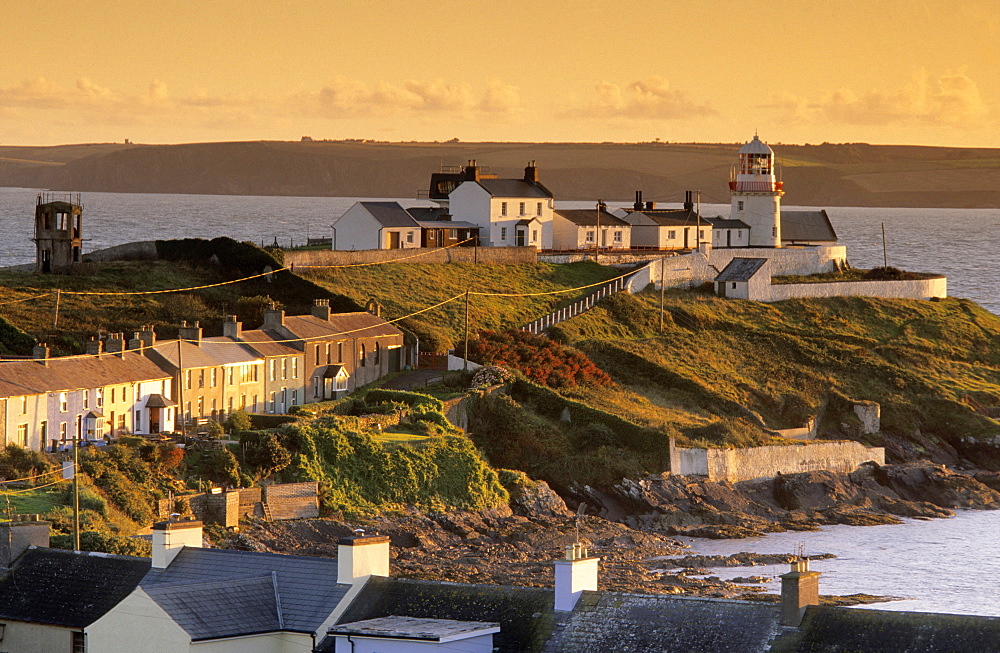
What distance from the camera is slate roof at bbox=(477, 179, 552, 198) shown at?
79.6 m

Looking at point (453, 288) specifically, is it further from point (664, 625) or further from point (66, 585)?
point (664, 625)

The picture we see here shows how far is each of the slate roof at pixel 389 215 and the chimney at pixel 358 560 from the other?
5172cm

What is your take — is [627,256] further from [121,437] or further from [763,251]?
[121,437]

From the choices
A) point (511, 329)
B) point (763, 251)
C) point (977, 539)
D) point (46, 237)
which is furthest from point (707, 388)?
point (46, 237)

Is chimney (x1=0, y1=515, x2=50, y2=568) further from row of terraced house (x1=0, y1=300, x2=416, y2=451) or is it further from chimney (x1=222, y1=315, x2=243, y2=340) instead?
chimney (x1=222, y1=315, x2=243, y2=340)

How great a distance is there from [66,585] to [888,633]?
41.2 ft

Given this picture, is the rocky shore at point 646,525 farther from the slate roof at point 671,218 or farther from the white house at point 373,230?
the slate roof at point 671,218

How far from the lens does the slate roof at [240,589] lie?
2356cm

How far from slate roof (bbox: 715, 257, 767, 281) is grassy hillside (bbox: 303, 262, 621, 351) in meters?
5.06

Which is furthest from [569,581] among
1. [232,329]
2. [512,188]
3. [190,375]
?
[512,188]

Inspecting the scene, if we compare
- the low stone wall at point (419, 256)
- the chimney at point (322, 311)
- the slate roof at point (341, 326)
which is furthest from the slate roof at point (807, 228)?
the chimney at point (322, 311)

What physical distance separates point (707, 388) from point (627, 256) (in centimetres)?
1880

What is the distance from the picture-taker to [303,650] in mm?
24031

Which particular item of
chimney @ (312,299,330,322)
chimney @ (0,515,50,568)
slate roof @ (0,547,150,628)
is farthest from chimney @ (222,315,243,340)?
slate roof @ (0,547,150,628)
